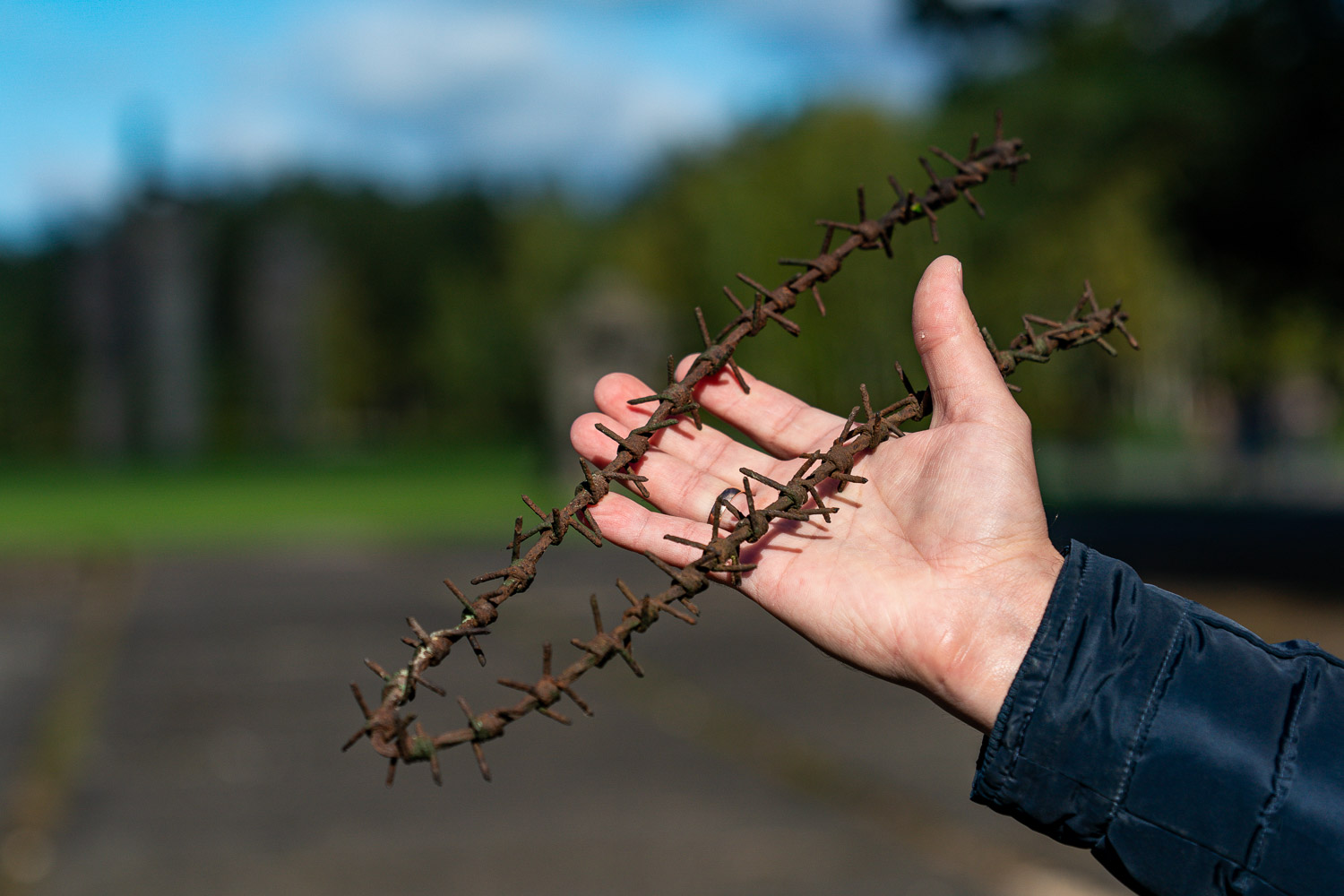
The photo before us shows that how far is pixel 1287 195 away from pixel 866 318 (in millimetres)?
8710

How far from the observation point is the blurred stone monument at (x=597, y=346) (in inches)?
819

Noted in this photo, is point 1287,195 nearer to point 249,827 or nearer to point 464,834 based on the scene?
point 464,834

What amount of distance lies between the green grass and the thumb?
1471 cm

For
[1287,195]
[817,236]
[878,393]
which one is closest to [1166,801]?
[878,393]

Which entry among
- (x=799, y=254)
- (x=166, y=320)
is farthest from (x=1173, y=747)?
(x=166, y=320)

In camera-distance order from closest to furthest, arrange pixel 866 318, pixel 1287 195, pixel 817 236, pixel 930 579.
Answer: pixel 930 579 → pixel 866 318 → pixel 817 236 → pixel 1287 195


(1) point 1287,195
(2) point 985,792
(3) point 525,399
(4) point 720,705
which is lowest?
(3) point 525,399

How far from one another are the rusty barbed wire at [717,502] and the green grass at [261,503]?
14716 mm

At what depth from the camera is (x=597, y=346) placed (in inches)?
824

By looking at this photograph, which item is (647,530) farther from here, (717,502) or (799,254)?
(799,254)

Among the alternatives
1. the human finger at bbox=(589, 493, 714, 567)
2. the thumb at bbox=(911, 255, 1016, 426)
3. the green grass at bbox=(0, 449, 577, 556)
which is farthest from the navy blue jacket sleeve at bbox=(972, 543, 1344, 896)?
the green grass at bbox=(0, 449, 577, 556)

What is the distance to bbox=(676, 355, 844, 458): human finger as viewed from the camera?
210cm

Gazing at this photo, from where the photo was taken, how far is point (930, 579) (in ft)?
5.97

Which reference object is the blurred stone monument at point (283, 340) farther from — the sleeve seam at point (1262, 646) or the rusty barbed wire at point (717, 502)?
the sleeve seam at point (1262, 646)
